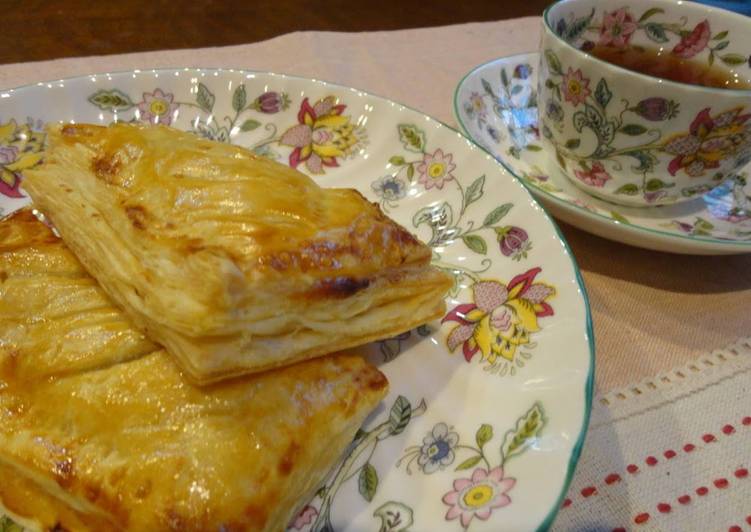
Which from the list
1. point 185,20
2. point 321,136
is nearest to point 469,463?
point 321,136

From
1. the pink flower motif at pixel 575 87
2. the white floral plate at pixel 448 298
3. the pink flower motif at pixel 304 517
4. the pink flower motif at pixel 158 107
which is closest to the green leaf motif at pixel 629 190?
the pink flower motif at pixel 575 87

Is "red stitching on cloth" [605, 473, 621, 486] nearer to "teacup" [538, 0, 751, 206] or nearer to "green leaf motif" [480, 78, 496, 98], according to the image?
"teacup" [538, 0, 751, 206]

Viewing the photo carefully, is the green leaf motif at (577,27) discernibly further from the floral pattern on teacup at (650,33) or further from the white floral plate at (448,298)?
the white floral plate at (448,298)

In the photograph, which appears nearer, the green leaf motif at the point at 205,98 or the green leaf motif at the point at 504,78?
the green leaf motif at the point at 205,98

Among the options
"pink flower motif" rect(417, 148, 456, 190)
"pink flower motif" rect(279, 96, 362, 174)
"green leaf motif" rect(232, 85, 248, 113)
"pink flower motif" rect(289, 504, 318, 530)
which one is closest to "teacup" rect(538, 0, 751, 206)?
"pink flower motif" rect(417, 148, 456, 190)

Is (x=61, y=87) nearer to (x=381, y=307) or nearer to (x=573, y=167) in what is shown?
(x=381, y=307)

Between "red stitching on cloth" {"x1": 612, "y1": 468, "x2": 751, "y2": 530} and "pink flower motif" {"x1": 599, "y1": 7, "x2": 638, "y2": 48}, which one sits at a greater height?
"pink flower motif" {"x1": 599, "y1": 7, "x2": 638, "y2": 48}
